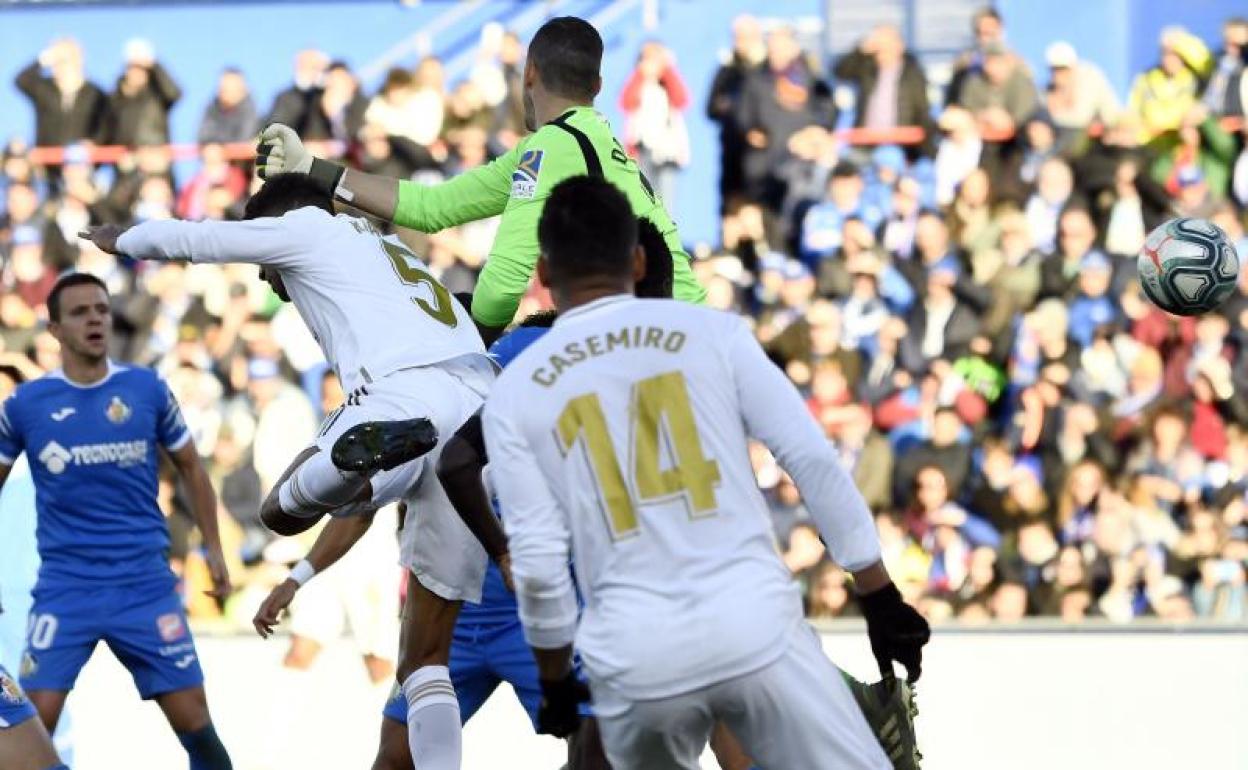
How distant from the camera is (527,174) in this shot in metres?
6.62

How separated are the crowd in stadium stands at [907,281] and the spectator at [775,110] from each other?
0.02 metres

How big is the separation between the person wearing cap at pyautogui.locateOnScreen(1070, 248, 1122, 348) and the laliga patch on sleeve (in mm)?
8452

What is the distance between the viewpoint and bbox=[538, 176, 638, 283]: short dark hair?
474 cm

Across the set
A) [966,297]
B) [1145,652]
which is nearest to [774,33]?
[966,297]

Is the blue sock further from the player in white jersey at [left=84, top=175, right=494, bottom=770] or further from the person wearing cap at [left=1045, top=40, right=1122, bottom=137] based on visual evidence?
the person wearing cap at [left=1045, top=40, right=1122, bottom=137]

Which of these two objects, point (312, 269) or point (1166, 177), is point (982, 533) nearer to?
point (1166, 177)

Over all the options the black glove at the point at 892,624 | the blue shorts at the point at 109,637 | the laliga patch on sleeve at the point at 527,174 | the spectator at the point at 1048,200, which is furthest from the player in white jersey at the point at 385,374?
the spectator at the point at 1048,200

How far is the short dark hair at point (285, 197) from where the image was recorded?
269 inches

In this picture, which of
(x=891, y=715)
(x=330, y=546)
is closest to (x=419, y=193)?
(x=330, y=546)

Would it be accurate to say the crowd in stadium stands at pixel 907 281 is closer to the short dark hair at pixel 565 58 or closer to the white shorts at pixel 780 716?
the short dark hair at pixel 565 58

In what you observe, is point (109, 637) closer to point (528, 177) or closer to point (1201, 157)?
point (528, 177)

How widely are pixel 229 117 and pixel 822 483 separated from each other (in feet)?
41.6

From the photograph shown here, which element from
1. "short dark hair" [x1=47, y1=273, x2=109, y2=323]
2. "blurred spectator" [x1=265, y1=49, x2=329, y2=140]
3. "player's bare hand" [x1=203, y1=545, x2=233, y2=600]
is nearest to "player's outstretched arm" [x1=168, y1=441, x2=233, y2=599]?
"player's bare hand" [x1=203, y1=545, x2=233, y2=600]

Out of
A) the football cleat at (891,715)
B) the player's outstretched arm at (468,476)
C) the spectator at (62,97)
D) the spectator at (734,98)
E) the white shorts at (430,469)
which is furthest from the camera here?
the spectator at (62,97)
